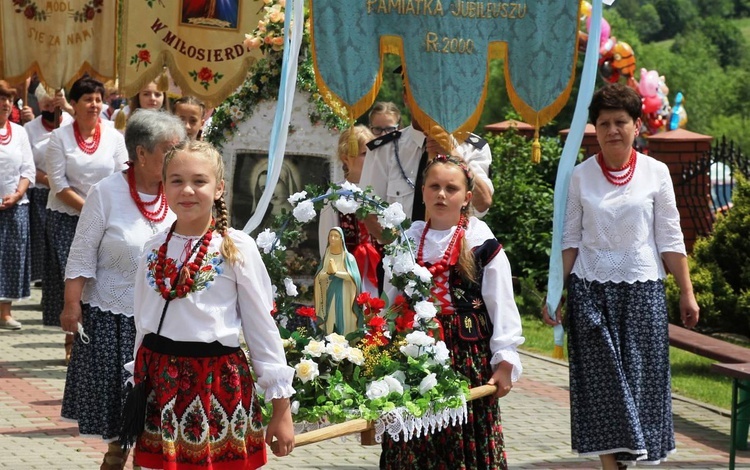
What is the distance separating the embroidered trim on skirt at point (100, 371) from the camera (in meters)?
6.45

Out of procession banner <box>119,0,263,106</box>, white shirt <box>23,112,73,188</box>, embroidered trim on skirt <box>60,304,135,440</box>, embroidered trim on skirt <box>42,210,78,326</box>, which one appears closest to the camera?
embroidered trim on skirt <box>60,304,135,440</box>

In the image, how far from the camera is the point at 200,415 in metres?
4.77

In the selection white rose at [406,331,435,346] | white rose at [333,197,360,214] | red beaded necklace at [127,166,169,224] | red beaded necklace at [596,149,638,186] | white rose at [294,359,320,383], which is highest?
red beaded necklace at [596,149,638,186]

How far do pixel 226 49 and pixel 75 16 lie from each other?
1.00 metres

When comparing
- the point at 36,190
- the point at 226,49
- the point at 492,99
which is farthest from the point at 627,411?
the point at 492,99

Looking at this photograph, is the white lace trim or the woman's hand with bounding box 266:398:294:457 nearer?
the woman's hand with bounding box 266:398:294:457

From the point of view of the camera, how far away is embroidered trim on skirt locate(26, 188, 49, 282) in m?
12.4

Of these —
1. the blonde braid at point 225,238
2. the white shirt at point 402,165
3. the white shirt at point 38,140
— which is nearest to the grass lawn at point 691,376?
the white shirt at point 402,165

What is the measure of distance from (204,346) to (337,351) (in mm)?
870

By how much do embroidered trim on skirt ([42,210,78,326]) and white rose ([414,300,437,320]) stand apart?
14.4ft

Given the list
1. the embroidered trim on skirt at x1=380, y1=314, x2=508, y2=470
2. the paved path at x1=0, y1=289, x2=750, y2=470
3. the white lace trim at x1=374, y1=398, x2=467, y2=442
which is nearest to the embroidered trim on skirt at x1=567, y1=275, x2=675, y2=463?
the paved path at x1=0, y1=289, x2=750, y2=470

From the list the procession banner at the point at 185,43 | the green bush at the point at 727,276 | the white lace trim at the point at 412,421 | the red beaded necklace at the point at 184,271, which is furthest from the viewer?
the green bush at the point at 727,276

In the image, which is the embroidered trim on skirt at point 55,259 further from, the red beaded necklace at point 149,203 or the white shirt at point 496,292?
the white shirt at point 496,292

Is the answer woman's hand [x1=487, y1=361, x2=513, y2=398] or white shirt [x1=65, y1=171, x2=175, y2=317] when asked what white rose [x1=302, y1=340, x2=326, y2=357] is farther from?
white shirt [x1=65, y1=171, x2=175, y2=317]
